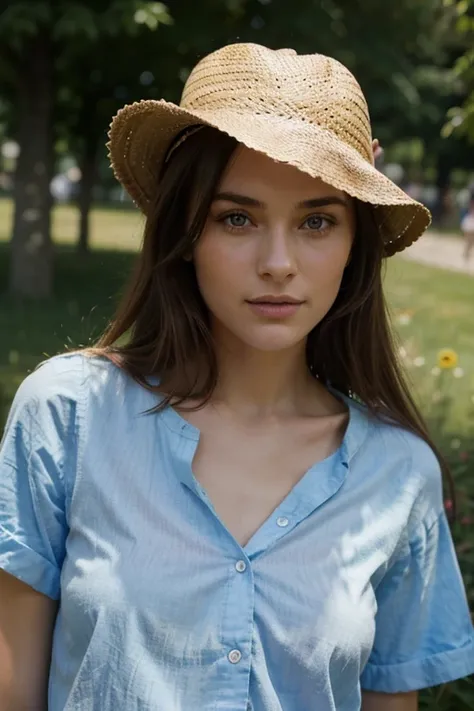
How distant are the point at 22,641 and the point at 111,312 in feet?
6.16

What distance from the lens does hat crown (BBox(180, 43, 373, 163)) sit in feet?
5.60

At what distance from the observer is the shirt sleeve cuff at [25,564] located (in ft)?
5.19

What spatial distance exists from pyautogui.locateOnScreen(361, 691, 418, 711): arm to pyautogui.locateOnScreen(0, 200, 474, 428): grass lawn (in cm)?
101

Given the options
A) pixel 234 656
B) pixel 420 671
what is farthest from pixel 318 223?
pixel 420 671

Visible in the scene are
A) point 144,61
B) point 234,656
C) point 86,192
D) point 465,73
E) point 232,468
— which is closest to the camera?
point 234,656

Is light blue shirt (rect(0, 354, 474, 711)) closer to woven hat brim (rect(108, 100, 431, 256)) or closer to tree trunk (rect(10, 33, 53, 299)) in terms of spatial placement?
woven hat brim (rect(108, 100, 431, 256))

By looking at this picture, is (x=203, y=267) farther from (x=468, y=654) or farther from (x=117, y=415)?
(x=468, y=654)

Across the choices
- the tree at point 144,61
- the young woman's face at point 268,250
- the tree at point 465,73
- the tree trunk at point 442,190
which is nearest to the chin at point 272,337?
the young woman's face at point 268,250

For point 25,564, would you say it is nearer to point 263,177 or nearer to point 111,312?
point 263,177

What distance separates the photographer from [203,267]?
5.73ft

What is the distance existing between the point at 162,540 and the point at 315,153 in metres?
0.70

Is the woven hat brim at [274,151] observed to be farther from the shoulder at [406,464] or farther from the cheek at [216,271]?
the shoulder at [406,464]

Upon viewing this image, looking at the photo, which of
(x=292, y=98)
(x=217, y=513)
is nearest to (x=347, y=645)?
(x=217, y=513)

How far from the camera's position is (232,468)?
5.82ft
